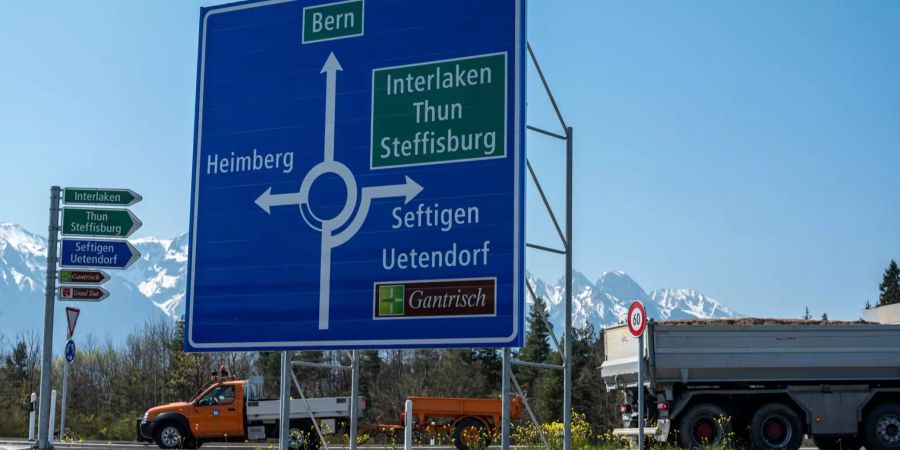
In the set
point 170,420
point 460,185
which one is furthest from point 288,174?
point 170,420

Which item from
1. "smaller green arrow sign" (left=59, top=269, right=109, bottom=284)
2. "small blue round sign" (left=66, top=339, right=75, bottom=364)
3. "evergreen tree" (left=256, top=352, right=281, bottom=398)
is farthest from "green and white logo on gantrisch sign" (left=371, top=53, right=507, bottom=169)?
"evergreen tree" (left=256, top=352, right=281, bottom=398)

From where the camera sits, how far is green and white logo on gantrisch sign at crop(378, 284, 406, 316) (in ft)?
34.1

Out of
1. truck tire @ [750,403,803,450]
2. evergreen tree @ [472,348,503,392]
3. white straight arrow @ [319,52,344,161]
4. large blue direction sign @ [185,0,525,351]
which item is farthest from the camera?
evergreen tree @ [472,348,503,392]

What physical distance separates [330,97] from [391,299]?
2321mm

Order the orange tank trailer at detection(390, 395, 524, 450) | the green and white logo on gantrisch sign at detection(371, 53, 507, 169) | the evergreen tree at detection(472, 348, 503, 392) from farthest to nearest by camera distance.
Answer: the evergreen tree at detection(472, 348, 503, 392) < the orange tank trailer at detection(390, 395, 524, 450) < the green and white logo on gantrisch sign at detection(371, 53, 507, 169)

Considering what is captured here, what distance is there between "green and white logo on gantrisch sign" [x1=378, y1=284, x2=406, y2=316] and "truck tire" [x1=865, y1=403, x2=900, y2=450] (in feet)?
47.6

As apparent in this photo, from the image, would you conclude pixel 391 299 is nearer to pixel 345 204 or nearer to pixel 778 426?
pixel 345 204

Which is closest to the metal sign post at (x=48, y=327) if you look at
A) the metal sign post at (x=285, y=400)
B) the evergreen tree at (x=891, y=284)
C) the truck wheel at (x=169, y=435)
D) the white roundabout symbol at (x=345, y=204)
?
the truck wheel at (x=169, y=435)

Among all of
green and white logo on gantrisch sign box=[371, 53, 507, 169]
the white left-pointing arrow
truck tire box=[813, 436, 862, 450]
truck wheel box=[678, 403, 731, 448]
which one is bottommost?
truck tire box=[813, 436, 862, 450]

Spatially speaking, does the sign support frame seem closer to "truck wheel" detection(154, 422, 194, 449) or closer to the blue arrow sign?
the blue arrow sign

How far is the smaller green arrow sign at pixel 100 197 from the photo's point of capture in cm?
1977

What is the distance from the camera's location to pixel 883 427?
21.3 meters

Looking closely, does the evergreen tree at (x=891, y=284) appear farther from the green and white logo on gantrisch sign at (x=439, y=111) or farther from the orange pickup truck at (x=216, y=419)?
the green and white logo on gantrisch sign at (x=439, y=111)

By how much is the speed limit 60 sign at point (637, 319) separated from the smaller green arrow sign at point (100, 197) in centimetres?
978
